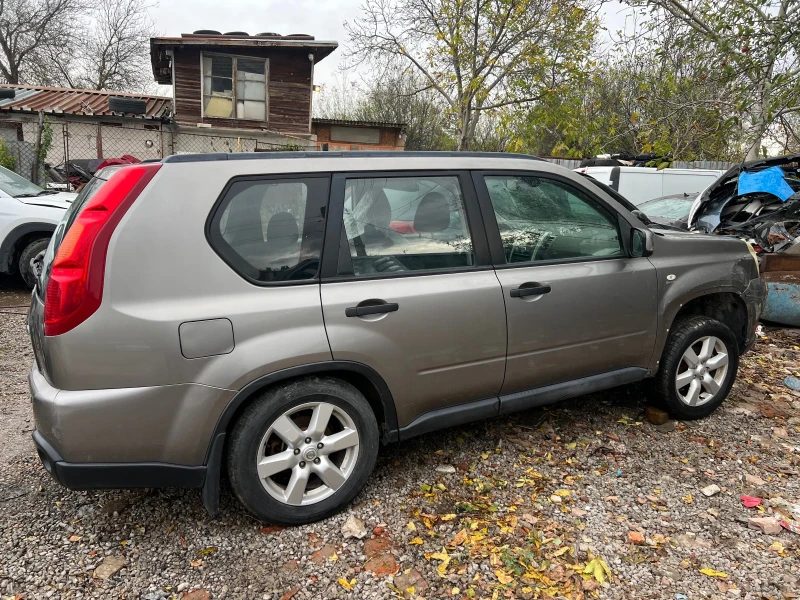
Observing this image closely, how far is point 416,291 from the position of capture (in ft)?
9.19

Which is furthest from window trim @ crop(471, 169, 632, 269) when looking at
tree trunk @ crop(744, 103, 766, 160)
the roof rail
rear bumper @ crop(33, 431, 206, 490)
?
tree trunk @ crop(744, 103, 766, 160)

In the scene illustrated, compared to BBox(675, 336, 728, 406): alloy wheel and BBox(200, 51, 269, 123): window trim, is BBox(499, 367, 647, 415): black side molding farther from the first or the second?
BBox(200, 51, 269, 123): window trim

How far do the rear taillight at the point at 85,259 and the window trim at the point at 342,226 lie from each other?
31.8 inches

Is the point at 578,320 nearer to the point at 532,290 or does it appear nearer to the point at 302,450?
the point at 532,290

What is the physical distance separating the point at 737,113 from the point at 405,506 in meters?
10.3

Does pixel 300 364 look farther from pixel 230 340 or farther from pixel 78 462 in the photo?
pixel 78 462

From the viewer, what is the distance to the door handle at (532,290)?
3.06 metres

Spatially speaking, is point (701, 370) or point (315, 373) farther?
point (701, 370)

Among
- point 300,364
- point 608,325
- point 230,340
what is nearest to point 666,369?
point 608,325

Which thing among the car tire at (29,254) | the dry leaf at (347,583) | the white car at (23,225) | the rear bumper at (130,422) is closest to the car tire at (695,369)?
the dry leaf at (347,583)

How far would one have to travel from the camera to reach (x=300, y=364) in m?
2.52

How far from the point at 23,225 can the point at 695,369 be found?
7.48 m

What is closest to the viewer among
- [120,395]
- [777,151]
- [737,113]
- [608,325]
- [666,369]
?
[120,395]

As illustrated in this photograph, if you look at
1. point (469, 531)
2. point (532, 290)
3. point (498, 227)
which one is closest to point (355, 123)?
point (498, 227)
